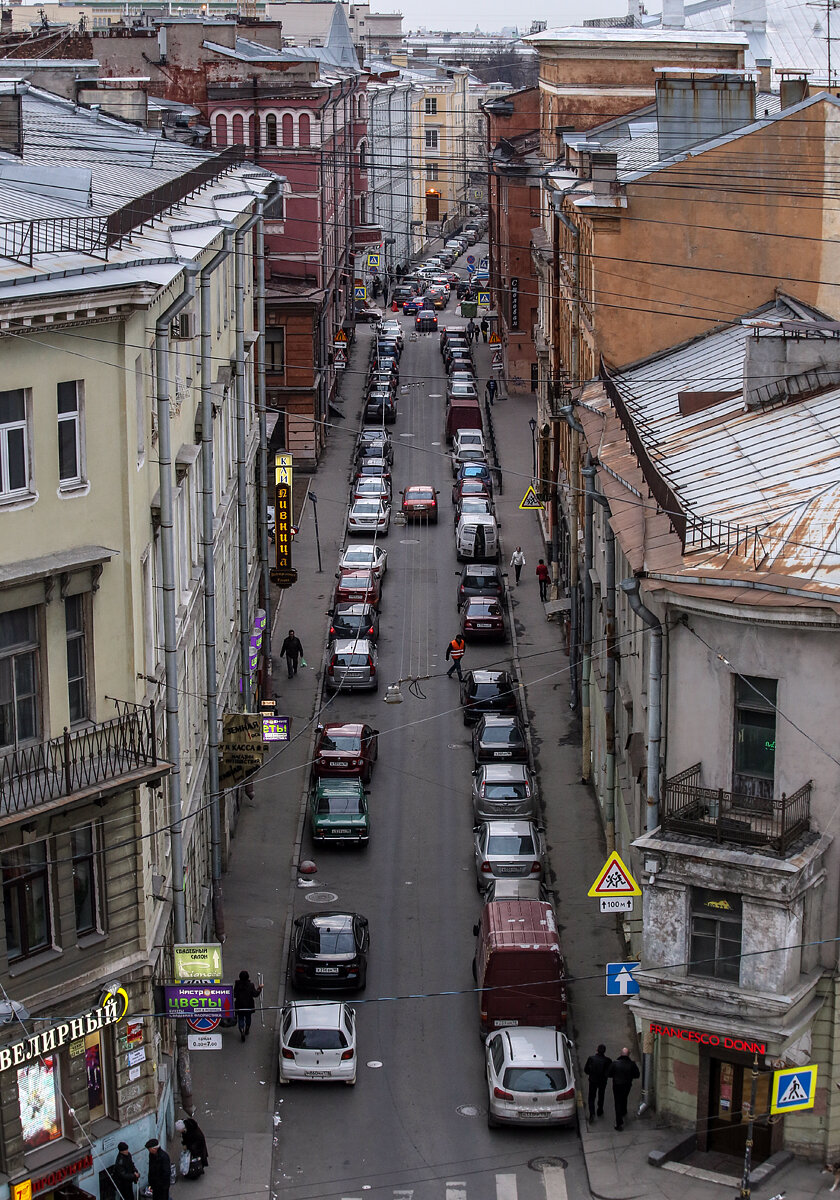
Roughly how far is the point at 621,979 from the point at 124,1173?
7.79m

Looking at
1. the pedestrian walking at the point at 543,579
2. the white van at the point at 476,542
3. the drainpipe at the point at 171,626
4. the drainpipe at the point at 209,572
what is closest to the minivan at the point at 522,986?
the drainpipe at the point at 171,626

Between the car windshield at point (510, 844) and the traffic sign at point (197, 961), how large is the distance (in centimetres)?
1138

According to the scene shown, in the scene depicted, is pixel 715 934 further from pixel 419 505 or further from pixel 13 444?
pixel 419 505

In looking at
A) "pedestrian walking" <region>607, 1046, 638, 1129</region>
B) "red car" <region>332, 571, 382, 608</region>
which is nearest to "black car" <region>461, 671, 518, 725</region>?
"red car" <region>332, 571, 382, 608</region>

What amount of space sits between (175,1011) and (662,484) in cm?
1121

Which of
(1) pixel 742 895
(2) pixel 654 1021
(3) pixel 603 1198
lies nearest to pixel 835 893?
(1) pixel 742 895

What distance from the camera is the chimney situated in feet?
197

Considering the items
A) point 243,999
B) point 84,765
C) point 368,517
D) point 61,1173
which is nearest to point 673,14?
point 368,517

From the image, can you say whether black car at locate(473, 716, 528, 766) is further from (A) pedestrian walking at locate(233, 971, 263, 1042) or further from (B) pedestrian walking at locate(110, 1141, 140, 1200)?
(B) pedestrian walking at locate(110, 1141, 140, 1200)

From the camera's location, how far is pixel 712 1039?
25750 mm

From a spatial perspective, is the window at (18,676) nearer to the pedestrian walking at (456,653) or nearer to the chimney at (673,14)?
the pedestrian walking at (456,653)

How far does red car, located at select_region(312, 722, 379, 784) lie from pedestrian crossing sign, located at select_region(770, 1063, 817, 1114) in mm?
19103

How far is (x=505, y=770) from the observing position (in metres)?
40.9

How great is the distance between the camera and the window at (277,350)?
71688mm
